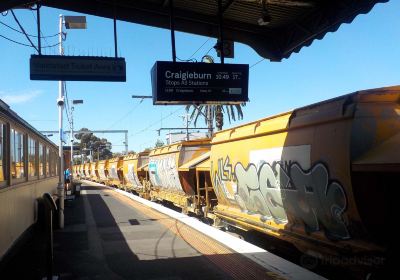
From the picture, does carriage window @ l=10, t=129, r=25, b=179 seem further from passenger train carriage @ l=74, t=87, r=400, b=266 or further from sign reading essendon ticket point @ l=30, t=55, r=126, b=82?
passenger train carriage @ l=74, t=87, r=400, b=266

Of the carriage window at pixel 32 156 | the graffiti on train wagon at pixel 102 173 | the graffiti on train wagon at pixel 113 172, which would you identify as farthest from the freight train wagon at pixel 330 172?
the graffiti on train wagon at pixel 102 173

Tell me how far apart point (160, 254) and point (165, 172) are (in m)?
12.0

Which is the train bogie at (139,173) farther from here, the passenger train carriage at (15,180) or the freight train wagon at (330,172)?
the freight train wagon at (330,172)

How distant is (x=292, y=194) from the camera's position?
8.12 metres

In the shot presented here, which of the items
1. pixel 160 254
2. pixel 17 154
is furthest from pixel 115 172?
pixel 160 254

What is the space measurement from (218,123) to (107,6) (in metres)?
24.5

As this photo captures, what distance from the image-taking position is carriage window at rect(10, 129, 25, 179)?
26.9 feet

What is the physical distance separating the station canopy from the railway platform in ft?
15.1

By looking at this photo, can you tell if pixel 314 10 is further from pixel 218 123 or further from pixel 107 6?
pixel 218 123

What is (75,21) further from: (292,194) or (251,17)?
(292,194)

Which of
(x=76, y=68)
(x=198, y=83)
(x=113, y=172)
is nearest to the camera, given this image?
(x=76, y=68)

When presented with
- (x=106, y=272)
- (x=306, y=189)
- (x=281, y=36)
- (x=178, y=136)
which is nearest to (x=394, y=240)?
(x=306, y=189)

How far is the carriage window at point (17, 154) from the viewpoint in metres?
8.21

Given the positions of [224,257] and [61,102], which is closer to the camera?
[224,257]
